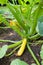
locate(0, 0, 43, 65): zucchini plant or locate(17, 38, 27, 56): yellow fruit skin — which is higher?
locate(0, 0, 43, 65): zucchini plant

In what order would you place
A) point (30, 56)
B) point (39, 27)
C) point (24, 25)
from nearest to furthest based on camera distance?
point (39, 27), point (30, 56), point (24, 25)

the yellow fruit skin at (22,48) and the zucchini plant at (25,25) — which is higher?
the zucchini plant at (25,25)

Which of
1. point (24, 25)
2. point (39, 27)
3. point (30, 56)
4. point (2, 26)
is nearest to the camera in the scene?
point (39, 27)

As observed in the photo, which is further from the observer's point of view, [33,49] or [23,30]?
[23,30]

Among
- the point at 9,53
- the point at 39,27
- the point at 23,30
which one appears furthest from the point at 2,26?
the point at 39,27

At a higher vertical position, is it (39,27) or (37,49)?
(39,27)

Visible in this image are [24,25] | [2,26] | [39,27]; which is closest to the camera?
[39,27]

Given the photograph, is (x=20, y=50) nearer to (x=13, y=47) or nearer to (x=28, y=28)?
(x=13, y=47)

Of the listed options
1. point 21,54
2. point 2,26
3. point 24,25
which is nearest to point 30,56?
point 21,54

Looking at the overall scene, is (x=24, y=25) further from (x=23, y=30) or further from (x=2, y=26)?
(x=2, y=26)
